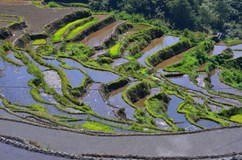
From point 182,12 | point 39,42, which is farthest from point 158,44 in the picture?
point 182,12

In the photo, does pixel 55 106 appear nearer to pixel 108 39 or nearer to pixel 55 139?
pixel 55 139

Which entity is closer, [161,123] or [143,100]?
[161,123]

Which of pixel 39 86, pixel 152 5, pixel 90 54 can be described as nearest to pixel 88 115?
pixel 39 86

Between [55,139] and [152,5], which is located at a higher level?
[55,139]

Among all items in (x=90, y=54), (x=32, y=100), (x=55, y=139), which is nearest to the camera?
(x=55, y=139)

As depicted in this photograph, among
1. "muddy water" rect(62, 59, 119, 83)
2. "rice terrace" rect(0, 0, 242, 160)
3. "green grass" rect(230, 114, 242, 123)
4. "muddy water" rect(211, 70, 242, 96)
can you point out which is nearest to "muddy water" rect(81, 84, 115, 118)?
"rice terrace" rect(0, 0, 242, 160)

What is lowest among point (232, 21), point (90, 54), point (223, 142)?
point (232, 21)

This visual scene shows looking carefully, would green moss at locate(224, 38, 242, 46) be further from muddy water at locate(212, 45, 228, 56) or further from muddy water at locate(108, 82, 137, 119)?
muddy water at locate(108, 82, 137, 119)

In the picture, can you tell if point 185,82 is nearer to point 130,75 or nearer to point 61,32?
point 130,75
